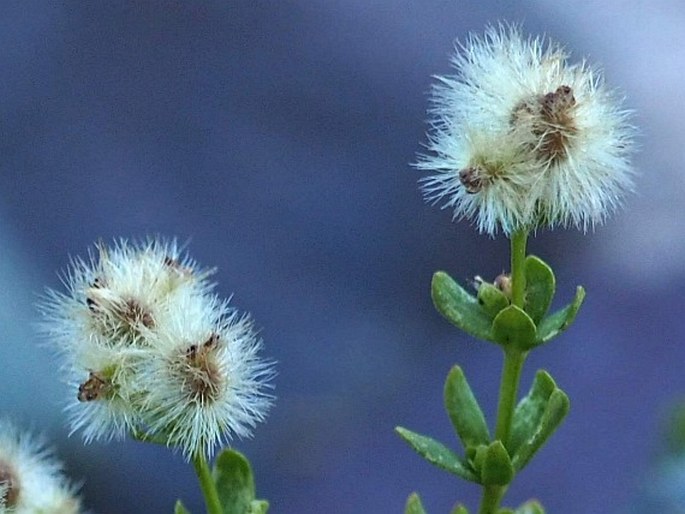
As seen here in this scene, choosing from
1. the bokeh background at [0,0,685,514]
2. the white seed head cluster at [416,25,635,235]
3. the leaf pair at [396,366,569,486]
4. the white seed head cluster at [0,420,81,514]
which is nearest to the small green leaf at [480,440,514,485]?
the leaf pair at [396,366,569,486]

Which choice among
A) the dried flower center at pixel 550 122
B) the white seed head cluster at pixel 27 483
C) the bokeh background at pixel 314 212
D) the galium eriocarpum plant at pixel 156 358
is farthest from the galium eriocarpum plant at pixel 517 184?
the bokeh background at pixel 314 212

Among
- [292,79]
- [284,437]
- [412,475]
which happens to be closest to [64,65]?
[292,79]

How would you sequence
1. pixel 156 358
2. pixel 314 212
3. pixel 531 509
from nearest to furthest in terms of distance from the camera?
1. pixel 156 358
2. pixel 531 509
3. pixel 314 212

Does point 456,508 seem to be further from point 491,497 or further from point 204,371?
point 204,371

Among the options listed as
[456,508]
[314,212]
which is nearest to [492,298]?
[456,508]

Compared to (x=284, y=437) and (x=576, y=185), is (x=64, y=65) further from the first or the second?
(x=576, y=185)

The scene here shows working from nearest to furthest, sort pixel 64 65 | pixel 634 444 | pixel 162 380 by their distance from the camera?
pixel 162 380
pixel 64 65
pixel 634 444

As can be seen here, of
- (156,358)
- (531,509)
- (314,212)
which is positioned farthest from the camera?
(314,212)
